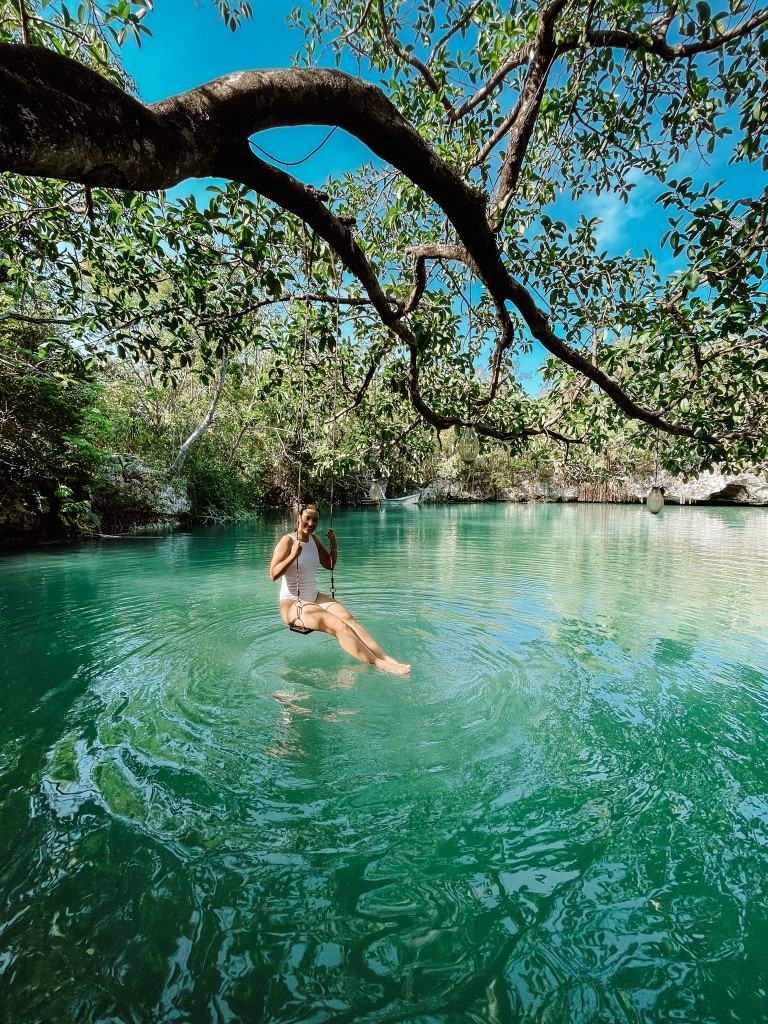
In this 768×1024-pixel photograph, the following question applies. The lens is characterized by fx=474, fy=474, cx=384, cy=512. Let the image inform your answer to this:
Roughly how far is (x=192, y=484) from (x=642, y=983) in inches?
940

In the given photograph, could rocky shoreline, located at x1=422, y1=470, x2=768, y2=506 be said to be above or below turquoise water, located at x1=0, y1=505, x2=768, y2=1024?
above

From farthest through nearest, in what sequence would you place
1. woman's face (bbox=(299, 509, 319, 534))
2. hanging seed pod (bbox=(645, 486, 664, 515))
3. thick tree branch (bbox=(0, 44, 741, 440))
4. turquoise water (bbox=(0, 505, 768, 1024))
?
hanging seed pod (bbox=(645, 486, 664, 515)) → woman's face (bbox=(299, 509, 319, 534)) → turquoise water (bbox=(0, 505, 768, 1024)) → thick tree branch (bbox=(0, 44, 741, 440))

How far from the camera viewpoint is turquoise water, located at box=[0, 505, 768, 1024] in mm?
1882

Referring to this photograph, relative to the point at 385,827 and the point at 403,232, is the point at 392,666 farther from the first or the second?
the point at 403,232

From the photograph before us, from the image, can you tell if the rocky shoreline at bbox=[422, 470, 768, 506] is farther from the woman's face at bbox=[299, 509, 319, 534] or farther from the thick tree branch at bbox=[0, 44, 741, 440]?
the thick tree branch at bbox=[0, 44, 741, 440]

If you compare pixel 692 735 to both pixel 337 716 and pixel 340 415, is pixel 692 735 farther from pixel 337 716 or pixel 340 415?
pixel 340 415

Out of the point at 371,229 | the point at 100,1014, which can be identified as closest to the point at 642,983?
the point at 100,1014

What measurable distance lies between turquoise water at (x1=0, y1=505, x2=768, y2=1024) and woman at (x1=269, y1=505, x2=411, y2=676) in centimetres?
24

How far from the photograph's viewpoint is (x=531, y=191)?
5.01m

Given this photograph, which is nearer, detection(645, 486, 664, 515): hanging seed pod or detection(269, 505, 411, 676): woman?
detection(269, 505, 411, 676): woman

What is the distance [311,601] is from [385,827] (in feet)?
10.2

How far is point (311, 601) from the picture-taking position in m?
5.66

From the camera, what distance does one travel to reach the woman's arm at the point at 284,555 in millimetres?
5430

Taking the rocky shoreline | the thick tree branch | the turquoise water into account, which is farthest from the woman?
the rocky shoreline
